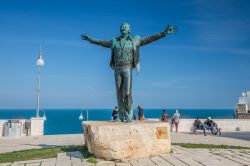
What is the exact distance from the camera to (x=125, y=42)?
36.9 feet

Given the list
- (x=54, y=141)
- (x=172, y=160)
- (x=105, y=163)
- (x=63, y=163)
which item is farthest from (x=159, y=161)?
(x=54, y=141)

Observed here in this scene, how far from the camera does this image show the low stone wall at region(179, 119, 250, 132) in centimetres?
2634

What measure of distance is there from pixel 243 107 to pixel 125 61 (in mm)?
31392

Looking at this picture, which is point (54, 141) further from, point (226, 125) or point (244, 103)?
point (244, 103)

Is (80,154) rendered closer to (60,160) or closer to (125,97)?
(60,160)

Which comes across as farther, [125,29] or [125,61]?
[125,29]

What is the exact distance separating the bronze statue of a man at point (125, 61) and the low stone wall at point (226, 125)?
50.7ft

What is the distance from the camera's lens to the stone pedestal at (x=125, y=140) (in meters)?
9.95

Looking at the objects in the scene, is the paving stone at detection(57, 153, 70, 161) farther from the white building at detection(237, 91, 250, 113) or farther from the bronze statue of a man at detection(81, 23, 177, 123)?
the white building at detection(237, 91, 250, 113)

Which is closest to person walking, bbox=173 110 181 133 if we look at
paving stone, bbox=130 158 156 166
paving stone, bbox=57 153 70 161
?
paving stone, bbox=57 153 70 161

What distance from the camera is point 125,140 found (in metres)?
10.1

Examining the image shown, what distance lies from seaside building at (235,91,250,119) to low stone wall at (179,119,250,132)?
922cm

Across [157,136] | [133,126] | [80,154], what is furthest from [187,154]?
[80,154]

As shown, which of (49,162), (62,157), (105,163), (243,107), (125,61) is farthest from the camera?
(243,107)
